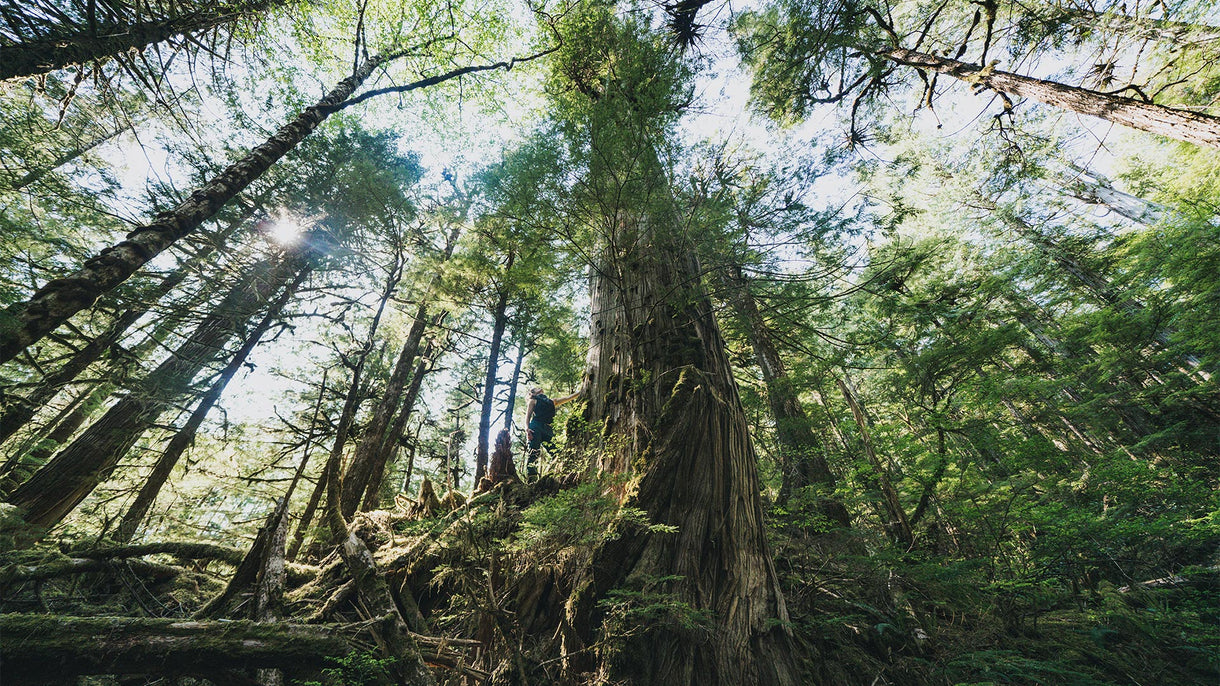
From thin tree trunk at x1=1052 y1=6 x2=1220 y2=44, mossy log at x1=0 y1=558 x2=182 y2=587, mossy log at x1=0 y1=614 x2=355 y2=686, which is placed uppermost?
thin tree trunk at x1=1052 y1=6 x2=1220 y2=44

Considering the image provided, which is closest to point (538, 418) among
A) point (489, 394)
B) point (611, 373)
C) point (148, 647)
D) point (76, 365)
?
point (489, 394)

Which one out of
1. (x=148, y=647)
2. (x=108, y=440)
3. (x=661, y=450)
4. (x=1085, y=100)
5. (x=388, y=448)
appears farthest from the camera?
(x=388, y=448)

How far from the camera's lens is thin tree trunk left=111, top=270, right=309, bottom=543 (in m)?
4.54

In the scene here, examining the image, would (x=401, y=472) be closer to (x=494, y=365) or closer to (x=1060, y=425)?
(x=494, y=365)

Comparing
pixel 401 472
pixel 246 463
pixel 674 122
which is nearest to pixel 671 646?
pixel 674 122

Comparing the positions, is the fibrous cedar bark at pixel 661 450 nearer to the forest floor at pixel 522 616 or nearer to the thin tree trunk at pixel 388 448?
the forest floor at pixel 522 616

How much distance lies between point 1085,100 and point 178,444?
39.1ft

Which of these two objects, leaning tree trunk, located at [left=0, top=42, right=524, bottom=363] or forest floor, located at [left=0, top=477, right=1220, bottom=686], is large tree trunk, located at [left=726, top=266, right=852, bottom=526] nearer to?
forest floor, located at [left=0, top=477, right=1220, bottom=686]

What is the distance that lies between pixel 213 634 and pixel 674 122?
5.33m

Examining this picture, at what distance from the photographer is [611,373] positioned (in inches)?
155

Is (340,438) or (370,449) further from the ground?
(370,449)

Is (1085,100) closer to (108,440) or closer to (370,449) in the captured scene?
(370,449)

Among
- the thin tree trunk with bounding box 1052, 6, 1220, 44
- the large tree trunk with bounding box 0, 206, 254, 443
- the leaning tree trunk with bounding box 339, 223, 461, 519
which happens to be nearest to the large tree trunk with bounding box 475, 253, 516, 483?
the leaning tree trunk with bounding box 339, 223, 461, 519

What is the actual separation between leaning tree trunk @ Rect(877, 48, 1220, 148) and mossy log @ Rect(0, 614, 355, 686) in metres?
7.53
